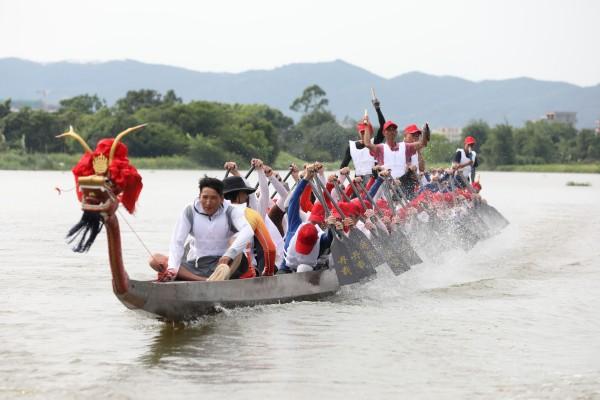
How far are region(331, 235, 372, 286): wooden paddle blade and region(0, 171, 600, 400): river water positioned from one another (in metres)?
0.34

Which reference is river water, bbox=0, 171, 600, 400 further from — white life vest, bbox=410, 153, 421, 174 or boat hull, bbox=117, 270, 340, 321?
white life vest, bbox=410, 153, 421, 174

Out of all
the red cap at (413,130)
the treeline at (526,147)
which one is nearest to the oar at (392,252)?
the red cap at (413,130)

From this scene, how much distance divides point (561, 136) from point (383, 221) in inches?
4424

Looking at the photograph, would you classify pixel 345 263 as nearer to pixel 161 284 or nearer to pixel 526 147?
pixel 161 284

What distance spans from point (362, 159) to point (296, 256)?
15.5ft

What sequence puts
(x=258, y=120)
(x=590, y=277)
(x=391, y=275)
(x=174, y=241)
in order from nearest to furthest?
(x=174, y=241)
(x=391, y=275)
(x=590, y=277)
(x=258, y=120)

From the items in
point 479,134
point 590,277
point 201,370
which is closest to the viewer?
point 201,370

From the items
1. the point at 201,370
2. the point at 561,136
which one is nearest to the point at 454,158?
the point at 201,370

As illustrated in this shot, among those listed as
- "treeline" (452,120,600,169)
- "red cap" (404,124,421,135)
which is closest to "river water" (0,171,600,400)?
"red cap" (404,124,421,135)

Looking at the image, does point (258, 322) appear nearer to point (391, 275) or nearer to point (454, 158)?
point (391, 275)

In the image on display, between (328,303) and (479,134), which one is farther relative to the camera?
(479,134)

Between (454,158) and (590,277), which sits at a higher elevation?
(454,158)

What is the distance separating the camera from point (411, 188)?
1714cm

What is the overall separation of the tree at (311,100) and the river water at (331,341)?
139 metres
